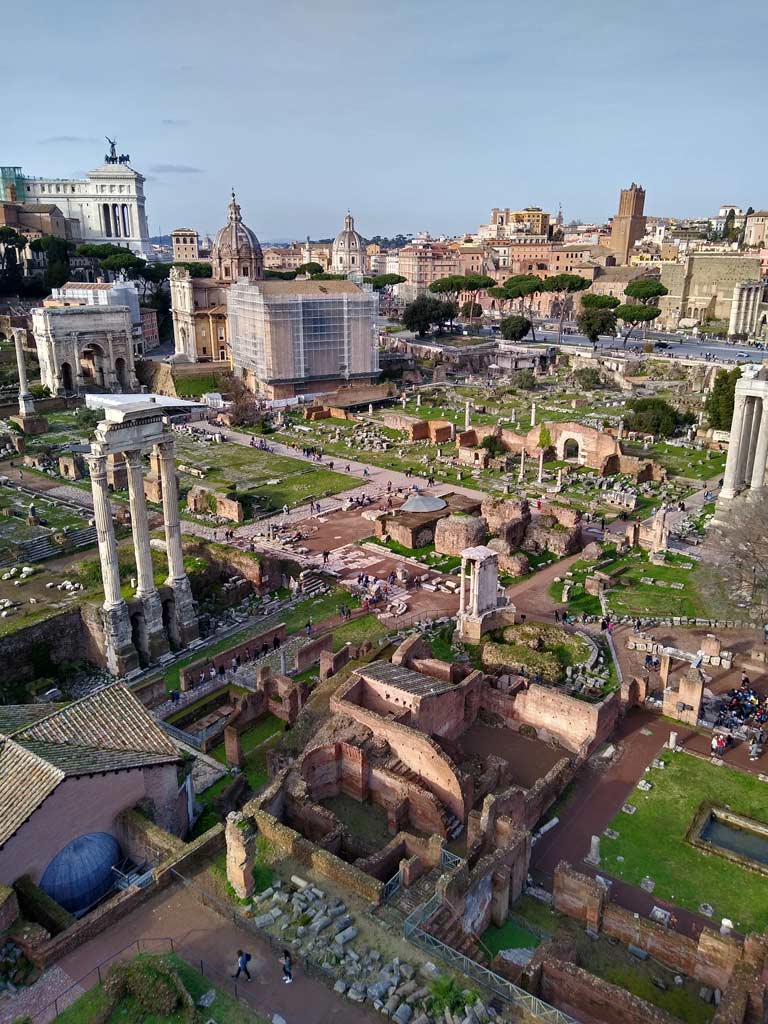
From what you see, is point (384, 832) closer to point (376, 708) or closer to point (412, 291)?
point (376, 708)

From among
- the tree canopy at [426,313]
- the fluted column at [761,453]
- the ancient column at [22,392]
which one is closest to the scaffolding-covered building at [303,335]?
the ancient column at [22,392]

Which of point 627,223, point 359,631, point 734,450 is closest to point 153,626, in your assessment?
point 359,631

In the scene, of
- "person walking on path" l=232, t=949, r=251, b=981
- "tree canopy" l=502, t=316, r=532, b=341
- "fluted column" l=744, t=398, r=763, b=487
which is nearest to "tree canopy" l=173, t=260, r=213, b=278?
"tree canopy" l=502, t=316, r=532, b=341

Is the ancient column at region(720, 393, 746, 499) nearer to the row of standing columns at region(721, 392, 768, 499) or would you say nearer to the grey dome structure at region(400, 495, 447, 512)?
the row of standing columns at region(721, 392, 768, 499)

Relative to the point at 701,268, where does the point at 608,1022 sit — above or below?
below

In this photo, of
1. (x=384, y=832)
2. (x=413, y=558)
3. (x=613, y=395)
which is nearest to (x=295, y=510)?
(x=413, y=558)

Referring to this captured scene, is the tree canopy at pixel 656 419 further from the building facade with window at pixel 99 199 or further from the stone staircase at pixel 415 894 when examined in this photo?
the building facade with window at pixel 99 199
